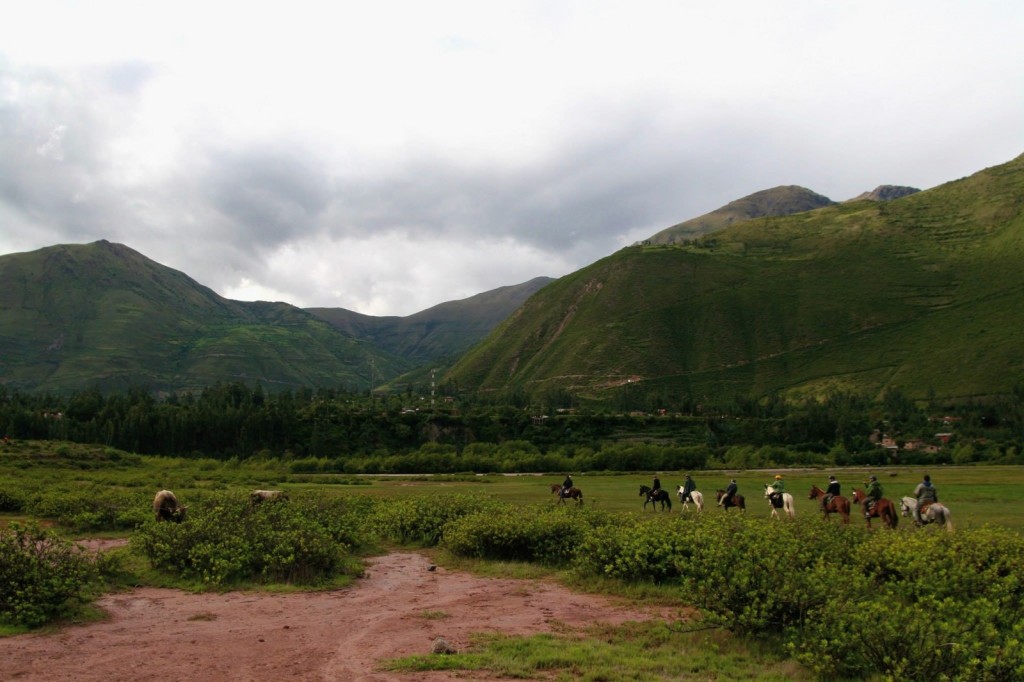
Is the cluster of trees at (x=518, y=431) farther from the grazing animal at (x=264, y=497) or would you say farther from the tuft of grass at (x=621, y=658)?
the tuft of grass at (x=621, y=658)

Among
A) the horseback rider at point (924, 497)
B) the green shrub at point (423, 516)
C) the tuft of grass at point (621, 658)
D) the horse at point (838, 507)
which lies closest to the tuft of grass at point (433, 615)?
the tuft of grass at point (621, 658)

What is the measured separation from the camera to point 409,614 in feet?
49.8

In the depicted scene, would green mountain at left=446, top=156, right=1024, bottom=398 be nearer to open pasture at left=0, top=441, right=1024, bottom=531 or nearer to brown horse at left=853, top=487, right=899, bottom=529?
open pasture at left=0, top=441, right=1024, bottom=531

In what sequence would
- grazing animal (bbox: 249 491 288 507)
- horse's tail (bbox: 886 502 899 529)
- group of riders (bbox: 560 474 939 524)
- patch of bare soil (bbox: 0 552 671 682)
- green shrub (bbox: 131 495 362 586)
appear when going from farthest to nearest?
grazing animal (bbox: 249 491 288 507) < group of riders (bbox: 560 474 939 524) < horse's tail (bbox: 886 502 899 529) < green shrub (bbox: 131 495 362 586) < patch of bare soil (bbox: 0 552 671 682)

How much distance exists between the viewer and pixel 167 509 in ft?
81.6

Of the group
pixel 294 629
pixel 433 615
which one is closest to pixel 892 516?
pixel 433 615

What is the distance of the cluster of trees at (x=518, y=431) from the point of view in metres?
90.8

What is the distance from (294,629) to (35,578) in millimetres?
5289

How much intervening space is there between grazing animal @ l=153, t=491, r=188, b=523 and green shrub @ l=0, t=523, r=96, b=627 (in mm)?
9138

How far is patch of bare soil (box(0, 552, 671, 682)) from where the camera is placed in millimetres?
11211

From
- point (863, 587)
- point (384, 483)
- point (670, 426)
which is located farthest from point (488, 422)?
point (863, 587)

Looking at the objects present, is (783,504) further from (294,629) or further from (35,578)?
(35,578)

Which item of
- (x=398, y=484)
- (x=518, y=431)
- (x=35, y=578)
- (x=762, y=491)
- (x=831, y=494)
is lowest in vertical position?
(x=762, y=491)

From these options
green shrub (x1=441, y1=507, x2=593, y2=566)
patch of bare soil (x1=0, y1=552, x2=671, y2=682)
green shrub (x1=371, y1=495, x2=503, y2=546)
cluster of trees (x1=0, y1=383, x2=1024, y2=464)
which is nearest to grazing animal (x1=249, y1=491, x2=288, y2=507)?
green shrub (x1=371, y1=495, x2=503, y2=546)
